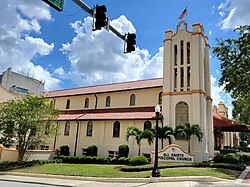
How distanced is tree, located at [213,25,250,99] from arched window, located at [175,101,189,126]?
4.69 metres

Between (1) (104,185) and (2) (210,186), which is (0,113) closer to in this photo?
(1) (104,185)

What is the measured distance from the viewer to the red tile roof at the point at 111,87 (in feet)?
95.4

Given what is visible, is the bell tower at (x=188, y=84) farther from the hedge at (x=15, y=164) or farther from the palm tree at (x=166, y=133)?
the hedge at (x=15, y=164)

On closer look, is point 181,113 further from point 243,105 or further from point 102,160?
point 243,105

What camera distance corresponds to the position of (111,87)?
32594mm

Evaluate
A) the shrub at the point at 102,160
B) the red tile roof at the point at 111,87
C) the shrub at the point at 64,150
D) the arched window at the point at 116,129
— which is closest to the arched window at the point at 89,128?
the shrub at the point at 64,150

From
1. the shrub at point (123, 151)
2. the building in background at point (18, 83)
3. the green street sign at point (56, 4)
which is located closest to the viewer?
the green street sign at point (56, 4)

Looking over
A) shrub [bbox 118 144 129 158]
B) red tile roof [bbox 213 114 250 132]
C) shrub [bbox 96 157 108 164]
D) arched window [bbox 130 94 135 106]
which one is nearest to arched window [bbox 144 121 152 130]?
shrub [bbox 118 144 129 158]

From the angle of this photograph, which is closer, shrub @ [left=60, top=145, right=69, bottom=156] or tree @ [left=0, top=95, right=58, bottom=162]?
tree @ [left=0, top=95, right=58, bottom=162]

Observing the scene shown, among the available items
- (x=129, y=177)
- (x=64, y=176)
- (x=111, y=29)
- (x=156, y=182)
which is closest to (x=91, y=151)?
(x=64, y=176)

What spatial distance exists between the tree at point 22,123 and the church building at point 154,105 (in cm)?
514

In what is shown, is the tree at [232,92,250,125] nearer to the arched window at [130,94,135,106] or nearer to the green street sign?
the arched window at [130,94,135,106]

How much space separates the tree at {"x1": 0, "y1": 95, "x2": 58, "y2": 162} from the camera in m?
22.7

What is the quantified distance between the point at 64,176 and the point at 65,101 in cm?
1977
